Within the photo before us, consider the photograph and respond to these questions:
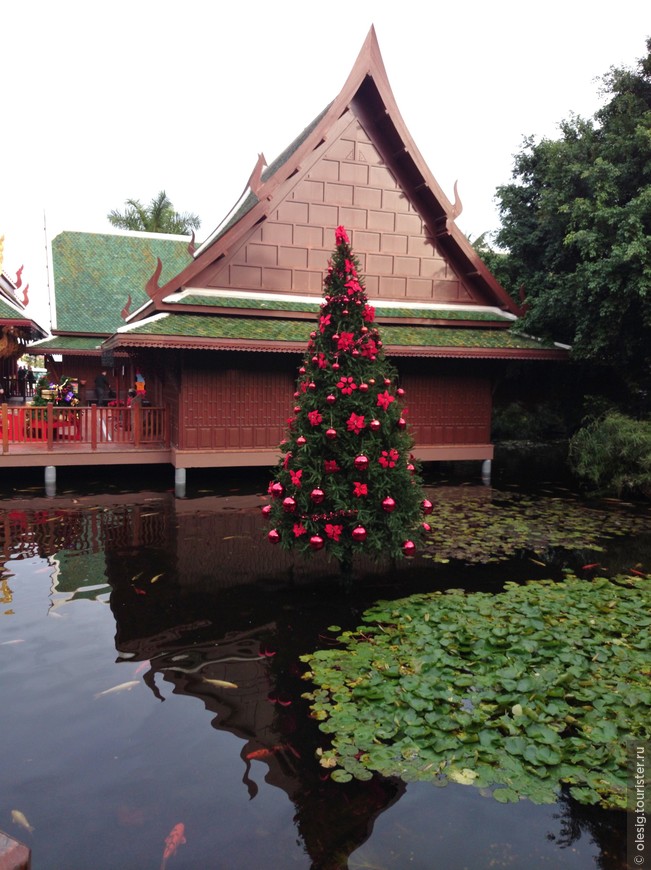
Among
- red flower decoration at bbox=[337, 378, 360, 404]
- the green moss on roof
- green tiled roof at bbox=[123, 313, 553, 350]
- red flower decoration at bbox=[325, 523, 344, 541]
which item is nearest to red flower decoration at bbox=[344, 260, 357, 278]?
red flower decoration at bbox=[337, 378, 360, 404]

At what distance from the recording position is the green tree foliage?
12.2m

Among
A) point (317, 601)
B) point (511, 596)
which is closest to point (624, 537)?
point (511, 596)

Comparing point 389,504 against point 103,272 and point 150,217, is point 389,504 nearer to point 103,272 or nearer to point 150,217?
point 103,272

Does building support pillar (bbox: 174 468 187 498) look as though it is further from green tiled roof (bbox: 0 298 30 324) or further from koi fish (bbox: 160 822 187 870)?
koi fish (bbox: 160 822 187 870)

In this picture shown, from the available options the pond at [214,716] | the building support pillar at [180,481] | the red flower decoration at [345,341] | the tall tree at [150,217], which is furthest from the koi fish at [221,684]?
the tall tree at [150,217]

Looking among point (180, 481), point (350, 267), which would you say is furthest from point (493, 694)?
point (180, 481)

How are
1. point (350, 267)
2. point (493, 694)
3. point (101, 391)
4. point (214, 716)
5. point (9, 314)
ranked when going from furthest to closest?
point (101, 391)
point (9, 314)
point (350, 267)
point (493, 694)
point (214, 716)

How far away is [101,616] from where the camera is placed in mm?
5941

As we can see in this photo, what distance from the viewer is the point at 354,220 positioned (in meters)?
14.0

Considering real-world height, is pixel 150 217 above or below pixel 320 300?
above

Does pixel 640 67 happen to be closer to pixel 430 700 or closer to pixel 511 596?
pixel 511 596

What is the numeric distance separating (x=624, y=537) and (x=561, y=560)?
1.82m

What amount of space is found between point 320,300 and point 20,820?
1181cm

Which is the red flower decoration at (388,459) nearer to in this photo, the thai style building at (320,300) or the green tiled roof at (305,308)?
the thai style building at (320,300)
